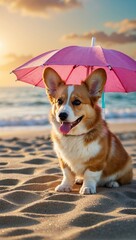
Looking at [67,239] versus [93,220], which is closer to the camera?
[67,239]

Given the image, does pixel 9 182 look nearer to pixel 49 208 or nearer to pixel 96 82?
pixel 49 208

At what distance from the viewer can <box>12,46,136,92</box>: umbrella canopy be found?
4277 millimetres

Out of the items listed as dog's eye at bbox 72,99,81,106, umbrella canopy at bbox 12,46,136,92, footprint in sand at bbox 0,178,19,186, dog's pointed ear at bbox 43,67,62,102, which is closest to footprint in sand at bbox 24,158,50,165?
footprint in sand at bbox 0,178,19,186

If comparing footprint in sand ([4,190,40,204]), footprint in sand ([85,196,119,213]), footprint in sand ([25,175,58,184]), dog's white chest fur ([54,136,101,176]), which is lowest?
footprint in sand ([25,175,58,184])

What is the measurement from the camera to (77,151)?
4297 millimetres

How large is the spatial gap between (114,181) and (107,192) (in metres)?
0.45

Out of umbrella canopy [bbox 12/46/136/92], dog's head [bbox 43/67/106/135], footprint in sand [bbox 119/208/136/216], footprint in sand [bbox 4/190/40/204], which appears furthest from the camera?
umbrella canopy [bbox 12/46/136/92]

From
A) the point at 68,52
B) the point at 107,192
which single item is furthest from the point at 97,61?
the point at 107,192

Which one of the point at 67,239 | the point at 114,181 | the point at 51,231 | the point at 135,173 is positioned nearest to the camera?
the point at 67,239

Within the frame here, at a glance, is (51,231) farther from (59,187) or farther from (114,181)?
(114,181)

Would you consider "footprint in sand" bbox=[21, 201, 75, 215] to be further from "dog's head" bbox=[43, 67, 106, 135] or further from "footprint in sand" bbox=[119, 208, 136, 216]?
"dog's head" bbox=[43, 67, 106, 135]

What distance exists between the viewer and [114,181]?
4703 millimetres

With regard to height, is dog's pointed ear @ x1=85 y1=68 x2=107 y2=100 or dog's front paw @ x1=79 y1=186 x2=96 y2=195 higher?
dog's pointed ear @ x1=85 y1=68 x2=107 y2=100

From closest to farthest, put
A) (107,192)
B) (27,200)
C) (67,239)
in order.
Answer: (67,239) → (27,200) → (107,192)
